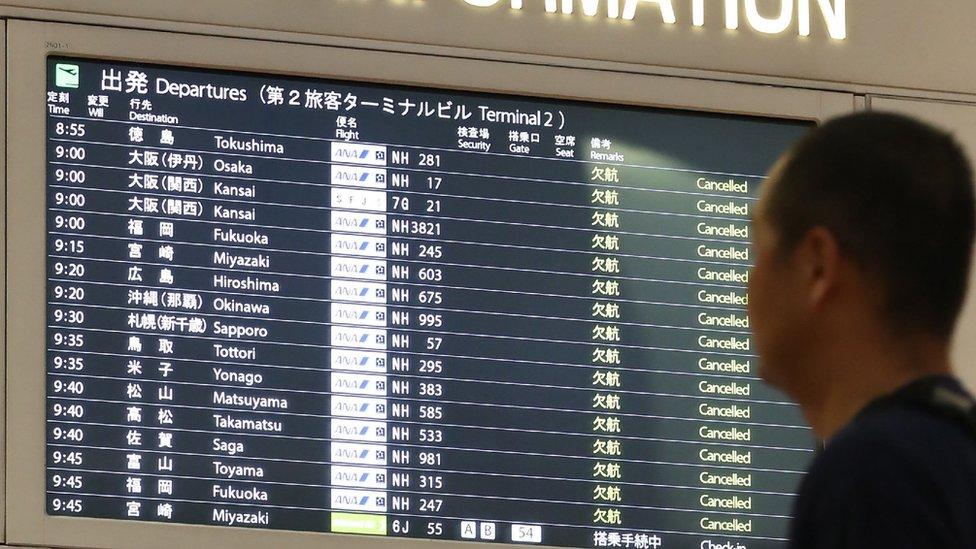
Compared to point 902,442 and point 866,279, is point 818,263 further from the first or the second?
point 902,442

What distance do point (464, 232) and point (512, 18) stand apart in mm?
422

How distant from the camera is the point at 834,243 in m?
1.73

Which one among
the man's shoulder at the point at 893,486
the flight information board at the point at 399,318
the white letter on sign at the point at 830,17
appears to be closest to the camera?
the man's shoulder at the point at 893,486

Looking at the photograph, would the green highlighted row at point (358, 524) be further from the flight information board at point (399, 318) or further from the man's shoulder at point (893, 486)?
the man's shoulder at point (893, 486)

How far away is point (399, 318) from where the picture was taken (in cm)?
306

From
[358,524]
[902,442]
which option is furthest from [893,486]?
[358,524]

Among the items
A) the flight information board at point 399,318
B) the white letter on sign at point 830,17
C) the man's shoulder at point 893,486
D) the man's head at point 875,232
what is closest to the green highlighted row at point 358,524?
the flight information board at point 399,318

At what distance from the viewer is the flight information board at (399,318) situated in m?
2.95

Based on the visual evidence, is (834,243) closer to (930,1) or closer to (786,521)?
(786,521)

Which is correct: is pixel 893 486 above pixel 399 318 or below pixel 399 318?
below

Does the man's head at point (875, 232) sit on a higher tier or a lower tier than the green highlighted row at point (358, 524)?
higher

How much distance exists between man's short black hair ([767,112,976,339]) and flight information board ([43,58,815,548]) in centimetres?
137

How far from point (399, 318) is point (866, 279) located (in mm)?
1426

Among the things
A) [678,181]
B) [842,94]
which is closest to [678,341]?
[678,181]
